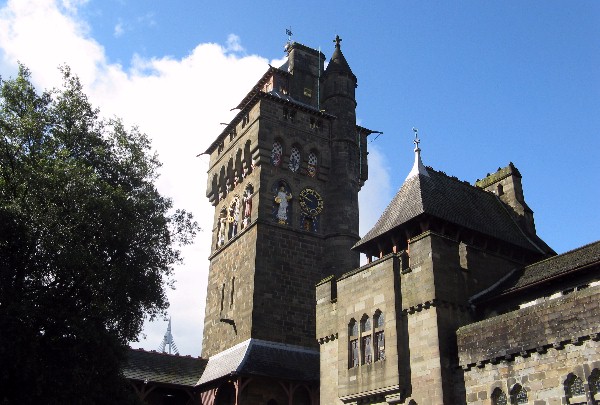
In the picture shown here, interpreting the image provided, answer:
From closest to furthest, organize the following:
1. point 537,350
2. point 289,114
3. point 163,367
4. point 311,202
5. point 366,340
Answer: point 537,350 → point 366,340 → point 163,367 → point 311,202 → point 289,114

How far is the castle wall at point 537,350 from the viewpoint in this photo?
15984 millimetres

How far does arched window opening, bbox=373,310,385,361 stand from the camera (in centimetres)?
2173

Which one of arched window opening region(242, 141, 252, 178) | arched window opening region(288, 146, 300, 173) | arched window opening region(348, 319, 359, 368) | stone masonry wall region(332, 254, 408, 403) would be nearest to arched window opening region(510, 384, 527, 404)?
stone masonry wall region(332, 254, 408, 403)

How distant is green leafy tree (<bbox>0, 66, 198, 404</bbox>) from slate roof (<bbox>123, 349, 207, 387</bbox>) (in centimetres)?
947

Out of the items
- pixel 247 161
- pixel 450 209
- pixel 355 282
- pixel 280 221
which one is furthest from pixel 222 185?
pixel 450 209

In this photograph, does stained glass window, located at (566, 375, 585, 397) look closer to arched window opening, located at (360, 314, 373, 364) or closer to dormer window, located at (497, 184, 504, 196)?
arched window opening, located at (360, 314, 373, 364)

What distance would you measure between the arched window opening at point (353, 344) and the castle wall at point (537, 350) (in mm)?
4792

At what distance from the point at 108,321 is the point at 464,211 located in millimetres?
14036

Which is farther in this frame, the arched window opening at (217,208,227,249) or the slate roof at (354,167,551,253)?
the arched window opening at (217,208,227,249)

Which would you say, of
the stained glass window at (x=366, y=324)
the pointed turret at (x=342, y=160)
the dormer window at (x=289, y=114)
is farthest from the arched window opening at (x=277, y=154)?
the stained glass window at (x=366, y=324)

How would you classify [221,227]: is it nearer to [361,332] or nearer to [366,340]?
[361,332]

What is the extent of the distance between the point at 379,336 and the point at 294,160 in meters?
17.6

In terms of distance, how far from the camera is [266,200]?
1390 inches

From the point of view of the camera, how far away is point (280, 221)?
35.5m
